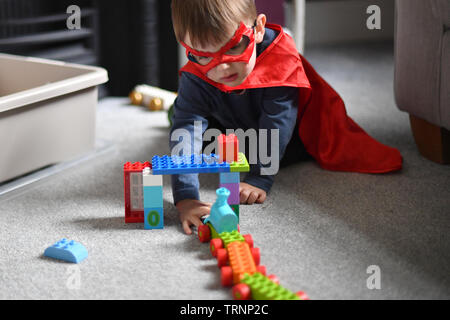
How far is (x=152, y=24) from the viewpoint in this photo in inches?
67.8

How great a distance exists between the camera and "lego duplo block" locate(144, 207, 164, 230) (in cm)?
86

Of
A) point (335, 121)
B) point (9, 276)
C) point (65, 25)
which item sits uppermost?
point (65, 25)

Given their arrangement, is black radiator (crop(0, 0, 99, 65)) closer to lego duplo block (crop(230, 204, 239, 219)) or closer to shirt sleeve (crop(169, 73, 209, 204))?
shirt sleeve (crop(169, 73, 209, 204))

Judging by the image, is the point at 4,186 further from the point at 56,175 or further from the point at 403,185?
the point at 403,185

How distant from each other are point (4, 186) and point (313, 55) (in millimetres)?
1494

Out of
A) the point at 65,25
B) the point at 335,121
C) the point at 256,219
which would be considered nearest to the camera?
the point at 256,219

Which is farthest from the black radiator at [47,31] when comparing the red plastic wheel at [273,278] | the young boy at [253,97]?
the red plastic wheel at [273,278]

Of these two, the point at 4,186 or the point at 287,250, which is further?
the point at 4,186

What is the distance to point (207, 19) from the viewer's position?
32.7 inches

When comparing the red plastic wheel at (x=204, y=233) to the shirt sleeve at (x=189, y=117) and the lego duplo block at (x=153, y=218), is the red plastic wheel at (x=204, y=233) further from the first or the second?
the shirt sleeve at (x=189, y=117)

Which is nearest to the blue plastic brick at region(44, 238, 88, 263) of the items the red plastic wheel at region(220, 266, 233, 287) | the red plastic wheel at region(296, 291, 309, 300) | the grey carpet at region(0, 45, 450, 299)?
the grey carpet at region(0, 45, 450, 299)

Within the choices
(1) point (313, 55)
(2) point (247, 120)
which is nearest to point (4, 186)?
(2) point (247, 120)

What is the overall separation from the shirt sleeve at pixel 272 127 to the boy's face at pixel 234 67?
8 centimetres
